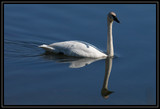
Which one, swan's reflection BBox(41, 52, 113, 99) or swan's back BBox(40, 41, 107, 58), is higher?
swan's back BBox(40, 41, 107, 58)

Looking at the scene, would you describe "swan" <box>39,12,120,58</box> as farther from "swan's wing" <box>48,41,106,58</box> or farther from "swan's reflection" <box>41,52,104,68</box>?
"swan's reflection" <box>41,52,104,68</box>

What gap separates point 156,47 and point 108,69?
85.1 inches

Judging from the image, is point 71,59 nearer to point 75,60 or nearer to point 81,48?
point 75,60

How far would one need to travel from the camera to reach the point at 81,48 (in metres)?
11.8

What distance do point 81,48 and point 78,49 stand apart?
8 cm

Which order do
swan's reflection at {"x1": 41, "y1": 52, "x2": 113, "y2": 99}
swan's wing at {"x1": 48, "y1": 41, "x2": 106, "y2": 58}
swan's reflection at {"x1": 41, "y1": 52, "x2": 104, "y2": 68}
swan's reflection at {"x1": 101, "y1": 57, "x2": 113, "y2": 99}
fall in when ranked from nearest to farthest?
swan's reflection at {"x1": 101, "y1": 57, "x2": 113, "y2": 99}, swan's reflection at {"x1": 41, "y1": 52, "x2": 113, "y2": 99}, swan's reflection at {"x1": 41, "y1": 52, "x2": 104, "y2": 68}, swan's wing at {"x1": 48, "y1": 41, "x2": 106, "y2": 58}

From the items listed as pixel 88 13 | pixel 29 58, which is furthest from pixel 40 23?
pixel 29 58

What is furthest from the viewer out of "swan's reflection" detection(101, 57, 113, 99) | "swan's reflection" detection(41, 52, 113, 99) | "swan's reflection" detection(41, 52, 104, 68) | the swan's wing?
the swan's wing

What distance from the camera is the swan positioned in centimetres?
1175

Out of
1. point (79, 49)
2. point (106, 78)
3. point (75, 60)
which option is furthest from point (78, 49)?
point (106, 78)

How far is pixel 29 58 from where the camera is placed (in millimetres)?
11508

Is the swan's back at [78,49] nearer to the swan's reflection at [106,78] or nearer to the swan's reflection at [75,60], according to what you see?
the swan's reflection at [75,60]

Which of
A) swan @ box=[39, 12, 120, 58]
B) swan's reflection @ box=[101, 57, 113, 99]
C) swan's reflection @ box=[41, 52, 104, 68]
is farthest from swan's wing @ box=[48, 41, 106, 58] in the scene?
swan's reflection @ box=[101, 57, 113, 99]

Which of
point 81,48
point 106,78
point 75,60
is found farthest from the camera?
point 81,48
